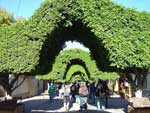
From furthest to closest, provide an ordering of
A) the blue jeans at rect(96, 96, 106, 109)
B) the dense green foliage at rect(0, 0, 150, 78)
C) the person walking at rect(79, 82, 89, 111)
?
the blue jeans at rect(96, 96, 106, 109) < the person walking at rect(79, 82, 89, 111) < the dense green foliage at rect(0, 0, 150, 78)

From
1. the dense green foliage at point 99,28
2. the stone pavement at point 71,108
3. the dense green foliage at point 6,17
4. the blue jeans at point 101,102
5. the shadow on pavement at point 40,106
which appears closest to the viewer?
the dense green foliage at point 99,28

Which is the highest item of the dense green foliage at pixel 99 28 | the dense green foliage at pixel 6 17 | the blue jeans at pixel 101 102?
the dense green foliage at pixel 6 17

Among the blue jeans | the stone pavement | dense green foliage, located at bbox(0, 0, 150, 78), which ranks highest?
dense green foliage, located at bbox(0, 0, 150, 78)

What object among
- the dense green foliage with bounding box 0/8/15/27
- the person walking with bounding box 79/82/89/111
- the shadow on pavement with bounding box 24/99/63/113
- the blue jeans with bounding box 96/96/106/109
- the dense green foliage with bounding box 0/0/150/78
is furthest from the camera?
the dense green foliage with bounding box 0/8/15/27

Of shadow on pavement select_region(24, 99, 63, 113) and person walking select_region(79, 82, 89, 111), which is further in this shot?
shadow on pavement select_region(24, 99, 63, 113)

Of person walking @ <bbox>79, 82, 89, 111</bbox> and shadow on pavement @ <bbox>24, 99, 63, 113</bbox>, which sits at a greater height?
person walking @ <bbox>79, 82, 89, 111</bbox>

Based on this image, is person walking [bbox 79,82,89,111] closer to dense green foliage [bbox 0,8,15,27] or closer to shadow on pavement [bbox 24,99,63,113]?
shadow on pavement [bbox 24,99,63,113]

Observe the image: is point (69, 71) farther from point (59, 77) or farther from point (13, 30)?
point (13, 30)

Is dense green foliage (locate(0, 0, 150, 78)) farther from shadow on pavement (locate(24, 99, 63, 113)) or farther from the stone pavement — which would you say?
shadow on pavement (locate(24, 99, 63, 113))

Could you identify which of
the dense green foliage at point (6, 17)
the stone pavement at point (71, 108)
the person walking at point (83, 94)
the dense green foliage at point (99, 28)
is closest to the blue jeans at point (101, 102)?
the stone pavement at point (71, 108)

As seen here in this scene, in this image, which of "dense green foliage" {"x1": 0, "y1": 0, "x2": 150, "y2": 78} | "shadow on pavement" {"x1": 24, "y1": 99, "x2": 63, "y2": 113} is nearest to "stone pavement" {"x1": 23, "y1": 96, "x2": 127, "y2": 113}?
"shadow on pavement" {"x1": 24, "y1": 99, "x2": 63, "y2": 113}

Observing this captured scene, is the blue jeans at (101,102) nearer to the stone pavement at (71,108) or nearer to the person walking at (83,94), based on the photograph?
the stone pavement at (71,108)

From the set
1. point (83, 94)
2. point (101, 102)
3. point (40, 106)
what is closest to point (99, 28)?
point (83, 94)

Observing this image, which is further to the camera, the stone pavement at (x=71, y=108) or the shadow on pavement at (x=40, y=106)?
the shadow on pavement at (x=40, y=106)
